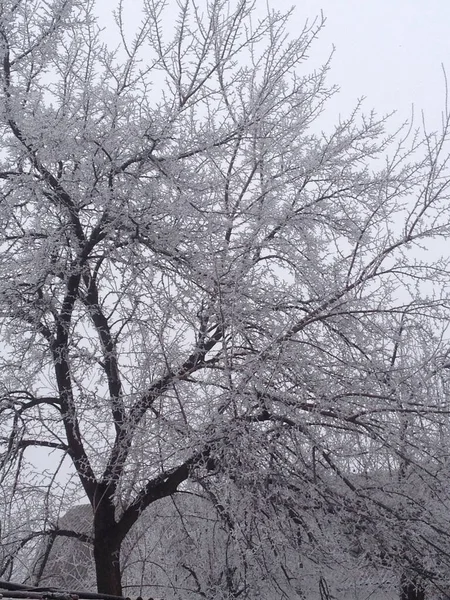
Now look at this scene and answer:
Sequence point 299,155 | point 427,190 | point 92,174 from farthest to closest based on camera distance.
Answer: point 299,155
point 427,190
point 92,174

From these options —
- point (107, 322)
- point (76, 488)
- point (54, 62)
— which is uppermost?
point (54, 62)

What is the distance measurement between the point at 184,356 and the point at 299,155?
2995 mm

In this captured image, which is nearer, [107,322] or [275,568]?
[275,568]

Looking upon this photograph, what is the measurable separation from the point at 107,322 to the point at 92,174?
1.55 m

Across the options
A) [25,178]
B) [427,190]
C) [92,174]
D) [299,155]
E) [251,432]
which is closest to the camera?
[251,432]

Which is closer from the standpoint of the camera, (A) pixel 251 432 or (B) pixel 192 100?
(A) pixel 251 432

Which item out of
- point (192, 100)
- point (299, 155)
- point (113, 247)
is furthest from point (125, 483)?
point (299, 155)

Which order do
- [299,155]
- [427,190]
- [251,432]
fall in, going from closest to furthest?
[251,432] → [427,190] → [299,155]

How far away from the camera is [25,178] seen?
6445 mm

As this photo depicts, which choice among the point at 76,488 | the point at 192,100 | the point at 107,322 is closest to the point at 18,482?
the point at 76,488

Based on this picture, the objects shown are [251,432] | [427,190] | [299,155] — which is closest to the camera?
[251,432]

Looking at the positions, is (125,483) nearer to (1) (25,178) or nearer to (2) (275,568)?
(2) (275,568)

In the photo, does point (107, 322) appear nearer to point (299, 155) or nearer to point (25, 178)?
point (25, 178)

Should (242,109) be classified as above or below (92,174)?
above
